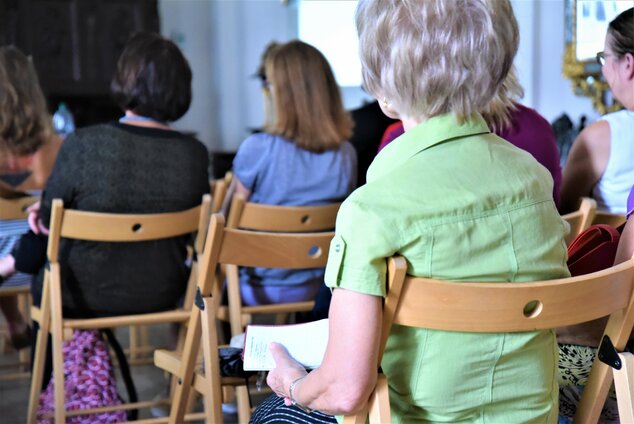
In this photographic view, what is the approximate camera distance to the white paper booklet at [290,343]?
1.35 metres

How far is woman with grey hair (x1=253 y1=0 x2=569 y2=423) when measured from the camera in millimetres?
1054

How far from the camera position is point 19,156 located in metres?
3.01

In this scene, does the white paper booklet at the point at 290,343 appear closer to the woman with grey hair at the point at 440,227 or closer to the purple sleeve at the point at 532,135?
the woman with grey hair at the point at 440,227

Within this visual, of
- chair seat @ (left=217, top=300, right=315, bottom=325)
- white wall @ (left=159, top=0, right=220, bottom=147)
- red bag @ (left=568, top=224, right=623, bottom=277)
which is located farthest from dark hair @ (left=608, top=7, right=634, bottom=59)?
white wall @ (left=159, top=0, right=220, bottom=147)

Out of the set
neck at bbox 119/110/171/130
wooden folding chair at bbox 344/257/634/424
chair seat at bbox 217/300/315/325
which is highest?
neck at bbox 119/110/171/130

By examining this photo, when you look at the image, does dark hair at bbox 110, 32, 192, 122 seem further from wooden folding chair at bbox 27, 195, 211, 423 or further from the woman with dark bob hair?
wooden folding chair at bbox 27, 195, 211, 423

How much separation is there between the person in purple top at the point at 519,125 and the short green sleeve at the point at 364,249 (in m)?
0.99

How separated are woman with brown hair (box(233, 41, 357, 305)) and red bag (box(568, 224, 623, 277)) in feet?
4.06

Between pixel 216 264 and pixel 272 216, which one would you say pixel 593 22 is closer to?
pixel 272 216

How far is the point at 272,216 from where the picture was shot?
7.77 ft

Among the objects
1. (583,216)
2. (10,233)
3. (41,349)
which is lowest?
(41,349)

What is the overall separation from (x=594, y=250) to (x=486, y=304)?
0.47 m

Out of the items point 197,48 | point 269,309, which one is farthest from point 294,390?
point 197,48

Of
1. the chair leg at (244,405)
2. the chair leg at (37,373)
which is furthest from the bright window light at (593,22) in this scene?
the chair leg at (37,373)
